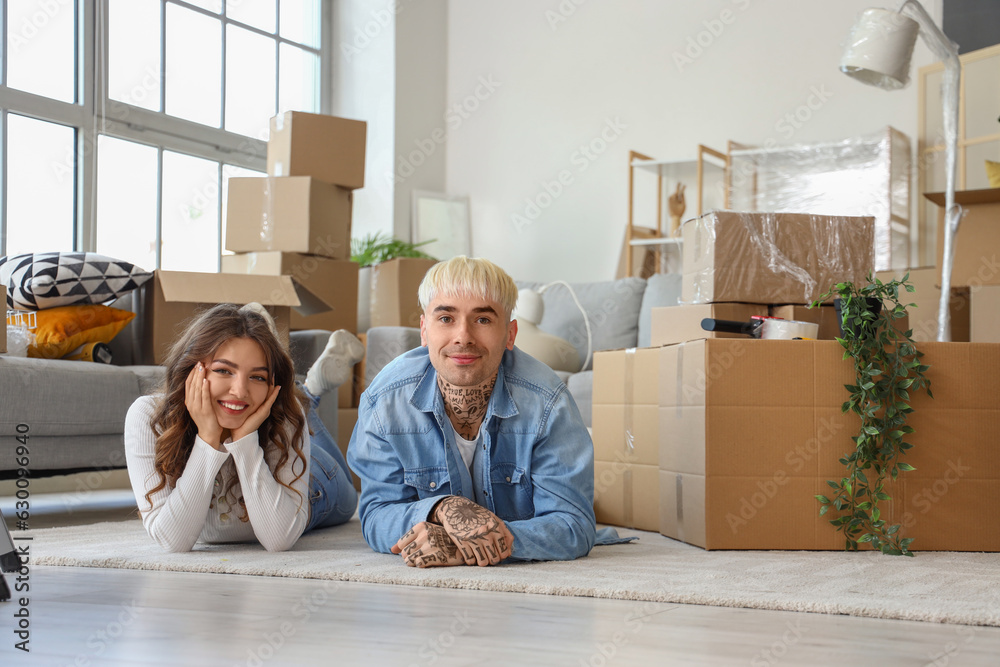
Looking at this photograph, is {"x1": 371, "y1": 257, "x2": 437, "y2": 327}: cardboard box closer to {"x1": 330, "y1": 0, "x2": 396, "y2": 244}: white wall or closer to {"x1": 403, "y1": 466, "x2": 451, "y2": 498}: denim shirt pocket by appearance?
{"x1": 330, "y1": 0, "x2": 396, "y2": 244}: white wall

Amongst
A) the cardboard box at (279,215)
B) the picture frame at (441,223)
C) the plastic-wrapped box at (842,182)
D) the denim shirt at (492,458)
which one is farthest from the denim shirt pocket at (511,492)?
the picture frame at (441,223)

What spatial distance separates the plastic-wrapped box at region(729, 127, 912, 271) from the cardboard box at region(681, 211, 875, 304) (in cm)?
189

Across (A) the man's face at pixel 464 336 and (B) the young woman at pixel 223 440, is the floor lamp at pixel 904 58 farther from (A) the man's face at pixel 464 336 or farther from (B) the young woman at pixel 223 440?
(B) the young woman at pixel 223 440

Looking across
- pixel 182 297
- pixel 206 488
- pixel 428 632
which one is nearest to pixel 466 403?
pixel 206 488

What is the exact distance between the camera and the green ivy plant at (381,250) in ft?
14.3

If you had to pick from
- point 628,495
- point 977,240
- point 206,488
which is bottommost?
point 628,495

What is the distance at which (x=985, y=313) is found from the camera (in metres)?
Result: 2.60

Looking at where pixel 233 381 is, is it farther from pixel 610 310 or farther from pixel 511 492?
pixel 610 310

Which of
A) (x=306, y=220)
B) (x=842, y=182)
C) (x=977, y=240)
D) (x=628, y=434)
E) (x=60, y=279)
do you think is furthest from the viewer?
(x=842, y=182)

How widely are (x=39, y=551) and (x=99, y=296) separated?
932 millimetres

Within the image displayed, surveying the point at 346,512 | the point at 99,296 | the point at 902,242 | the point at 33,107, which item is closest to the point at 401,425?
the point at 346,512

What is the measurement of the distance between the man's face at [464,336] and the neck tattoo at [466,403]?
32 mm

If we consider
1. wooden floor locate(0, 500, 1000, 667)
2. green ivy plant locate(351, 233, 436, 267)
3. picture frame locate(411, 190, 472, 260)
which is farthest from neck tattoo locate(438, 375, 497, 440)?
picture frame locate(411, 190, 472, 260)

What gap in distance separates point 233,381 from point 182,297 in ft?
3.32
